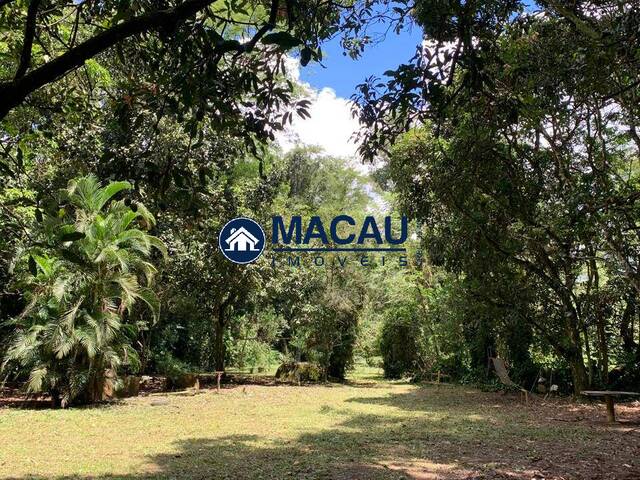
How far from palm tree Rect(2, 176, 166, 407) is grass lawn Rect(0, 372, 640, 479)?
808 millimetres

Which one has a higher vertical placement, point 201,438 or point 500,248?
point 500,248

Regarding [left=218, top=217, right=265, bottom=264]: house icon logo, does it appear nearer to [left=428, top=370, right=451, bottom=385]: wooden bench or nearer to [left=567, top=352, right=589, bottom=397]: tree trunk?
[left=428, top=370, right=451, bottom=385]: wooden bench

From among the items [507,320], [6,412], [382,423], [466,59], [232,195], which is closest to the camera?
[466,59]

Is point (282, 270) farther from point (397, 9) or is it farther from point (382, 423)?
point (397, 9)

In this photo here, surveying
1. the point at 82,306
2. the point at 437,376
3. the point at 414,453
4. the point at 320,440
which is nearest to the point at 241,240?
the point at 82,306

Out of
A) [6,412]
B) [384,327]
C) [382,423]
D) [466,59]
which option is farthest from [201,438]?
[384,327]

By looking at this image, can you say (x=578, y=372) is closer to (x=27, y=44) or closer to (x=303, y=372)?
(x=303, y=372)

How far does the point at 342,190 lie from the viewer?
98.7 feet

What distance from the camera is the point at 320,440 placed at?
7562mm

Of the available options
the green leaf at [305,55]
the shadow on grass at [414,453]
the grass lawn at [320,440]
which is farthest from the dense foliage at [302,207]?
the shadow on grass at [414,453]

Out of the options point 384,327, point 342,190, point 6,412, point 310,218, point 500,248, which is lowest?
point 6,412

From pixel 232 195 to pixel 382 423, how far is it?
28.6ft

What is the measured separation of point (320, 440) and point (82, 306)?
239 inches

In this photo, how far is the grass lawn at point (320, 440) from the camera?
18.6 ft
